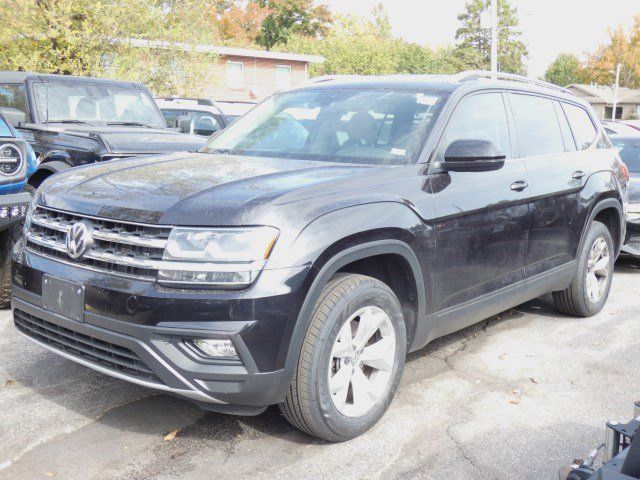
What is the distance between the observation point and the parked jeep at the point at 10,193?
201 inches

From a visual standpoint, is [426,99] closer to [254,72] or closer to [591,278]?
[591,278]

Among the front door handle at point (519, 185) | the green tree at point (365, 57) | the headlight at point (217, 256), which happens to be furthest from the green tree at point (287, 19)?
the headlight at point (217, 256)

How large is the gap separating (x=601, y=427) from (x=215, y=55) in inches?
814

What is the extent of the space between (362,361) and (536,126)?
2.48 meters

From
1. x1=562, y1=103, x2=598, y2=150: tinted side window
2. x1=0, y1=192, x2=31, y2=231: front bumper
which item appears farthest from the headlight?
x1=562, y1=103, x2=598, y2=150: tinted side window

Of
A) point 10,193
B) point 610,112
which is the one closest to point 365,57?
point 610,112

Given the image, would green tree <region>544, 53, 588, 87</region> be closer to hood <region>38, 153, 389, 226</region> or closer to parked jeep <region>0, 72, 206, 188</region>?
parked jeep <region>0, 72, 206, 188</region>

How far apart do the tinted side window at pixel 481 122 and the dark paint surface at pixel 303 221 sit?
87 millimetres

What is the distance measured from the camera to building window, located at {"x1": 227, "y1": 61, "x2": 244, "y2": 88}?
31797mm

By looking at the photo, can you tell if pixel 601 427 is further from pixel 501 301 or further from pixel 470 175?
pixel 470 175

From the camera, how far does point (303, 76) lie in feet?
112

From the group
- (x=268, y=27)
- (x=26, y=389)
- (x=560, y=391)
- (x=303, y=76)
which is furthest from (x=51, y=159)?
(x=268, y=27)

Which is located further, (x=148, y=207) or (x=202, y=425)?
(x=202, y=425)

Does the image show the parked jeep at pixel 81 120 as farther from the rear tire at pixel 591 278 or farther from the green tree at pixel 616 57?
the green tree at pixel 616 57
